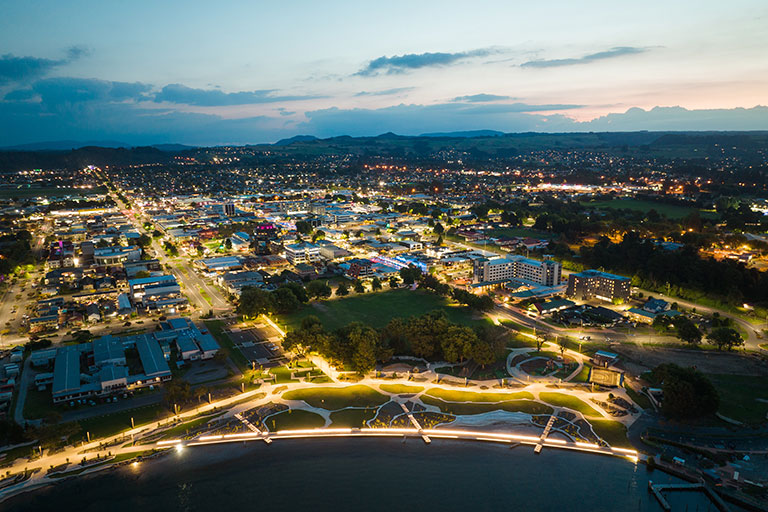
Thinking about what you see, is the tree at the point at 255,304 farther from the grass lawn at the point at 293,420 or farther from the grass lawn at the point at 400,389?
the grass lawn at the point at 400,389

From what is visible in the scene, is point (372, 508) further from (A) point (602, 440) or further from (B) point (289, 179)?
(B) point (289, 179)

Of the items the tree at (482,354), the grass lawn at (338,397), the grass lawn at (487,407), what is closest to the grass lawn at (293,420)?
the grass lawn at (338,397)

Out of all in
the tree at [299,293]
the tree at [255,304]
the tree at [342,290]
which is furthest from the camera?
the tree at [342,290]

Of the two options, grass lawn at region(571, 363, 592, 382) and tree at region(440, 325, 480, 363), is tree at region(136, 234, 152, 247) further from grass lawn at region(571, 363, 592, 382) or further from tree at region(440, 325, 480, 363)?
grass lawn at region(571, 363, 592, 382)

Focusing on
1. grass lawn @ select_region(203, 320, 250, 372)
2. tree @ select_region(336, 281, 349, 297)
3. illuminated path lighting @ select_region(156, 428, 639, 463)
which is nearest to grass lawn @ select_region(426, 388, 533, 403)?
illuminated path lighting @ select_region(156, 428, 639, 463)

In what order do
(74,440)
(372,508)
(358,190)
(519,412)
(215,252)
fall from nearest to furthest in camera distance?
(372,508) → (74,440) → (519,412) → (215,252) → (358,190)

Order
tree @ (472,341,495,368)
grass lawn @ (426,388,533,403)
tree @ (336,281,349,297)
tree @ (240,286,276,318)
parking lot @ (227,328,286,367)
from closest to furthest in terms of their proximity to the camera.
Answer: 1. grass lawn @ (426,388,533,403)
2. tree @ (472,341,495,368)
3. parking lot @ (227,328,286,367)
4. tree @ (240,286,276,318)
5. tree @ (336,281,349,297)

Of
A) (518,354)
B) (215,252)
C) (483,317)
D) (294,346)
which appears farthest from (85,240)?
(518,354)
